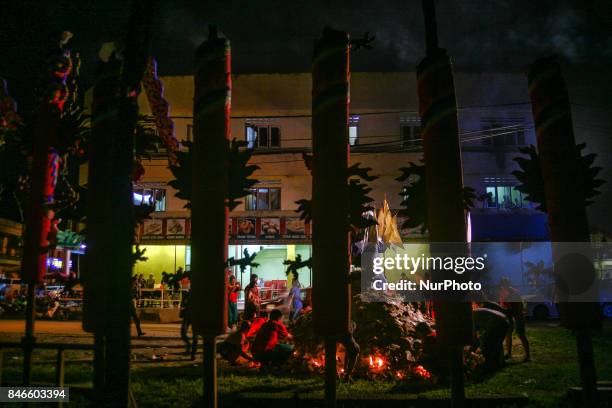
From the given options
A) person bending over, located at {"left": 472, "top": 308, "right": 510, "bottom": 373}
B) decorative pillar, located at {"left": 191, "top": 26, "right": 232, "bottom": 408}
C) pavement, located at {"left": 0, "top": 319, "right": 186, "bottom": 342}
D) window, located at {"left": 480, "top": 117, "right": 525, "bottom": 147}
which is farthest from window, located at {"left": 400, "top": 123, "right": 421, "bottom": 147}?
decorative pillar, located at {"left": 191, "top": 26, "right": 232, "bottom": 408}

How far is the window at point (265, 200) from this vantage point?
2509cm

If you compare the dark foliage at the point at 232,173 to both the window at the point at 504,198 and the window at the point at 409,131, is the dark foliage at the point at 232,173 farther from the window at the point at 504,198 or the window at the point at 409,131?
the window at the point at 504,198

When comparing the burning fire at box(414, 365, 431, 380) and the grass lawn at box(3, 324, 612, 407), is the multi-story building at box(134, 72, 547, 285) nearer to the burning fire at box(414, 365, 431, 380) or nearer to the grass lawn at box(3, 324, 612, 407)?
the grass lawn at box(3, 324, 612, 407)

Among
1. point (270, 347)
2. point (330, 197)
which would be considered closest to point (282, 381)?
point (270, 347)

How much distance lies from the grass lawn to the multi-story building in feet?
40.5

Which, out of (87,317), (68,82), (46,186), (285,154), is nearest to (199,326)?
(87,317)

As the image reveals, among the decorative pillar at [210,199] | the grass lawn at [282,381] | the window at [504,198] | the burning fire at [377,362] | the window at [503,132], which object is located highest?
the window at [503,132]

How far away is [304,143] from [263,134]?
237cm

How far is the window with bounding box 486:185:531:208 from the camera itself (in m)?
24.4

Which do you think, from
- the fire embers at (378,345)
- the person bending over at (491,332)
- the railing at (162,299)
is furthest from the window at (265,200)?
the person bending over at (491,332)

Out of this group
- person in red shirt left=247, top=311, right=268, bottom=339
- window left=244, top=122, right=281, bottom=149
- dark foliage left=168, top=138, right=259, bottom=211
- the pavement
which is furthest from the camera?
window left=244, top=122, right=281, bottom=149

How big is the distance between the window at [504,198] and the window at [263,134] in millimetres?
11737

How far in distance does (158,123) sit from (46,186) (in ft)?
6.83

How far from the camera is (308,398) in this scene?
7.28 meters
